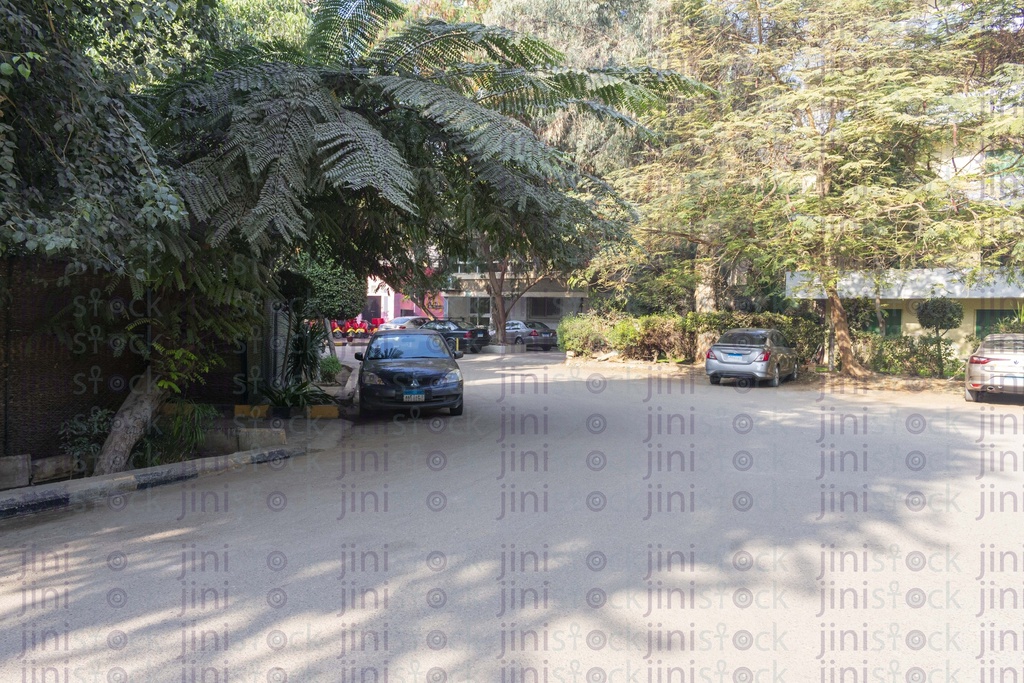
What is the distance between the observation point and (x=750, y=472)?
338 inches

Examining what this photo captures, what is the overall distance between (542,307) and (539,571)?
1715 inches

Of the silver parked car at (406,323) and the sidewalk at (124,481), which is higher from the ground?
the silver parked car at (406,323)

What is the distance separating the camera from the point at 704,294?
28.1m

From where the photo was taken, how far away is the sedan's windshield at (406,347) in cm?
1393

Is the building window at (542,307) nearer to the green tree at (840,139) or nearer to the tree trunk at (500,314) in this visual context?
the tree trunk at (500,314)

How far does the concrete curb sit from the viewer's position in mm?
7070

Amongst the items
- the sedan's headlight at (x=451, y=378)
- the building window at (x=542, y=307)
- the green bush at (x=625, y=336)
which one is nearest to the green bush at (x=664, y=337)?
the green bush at (x=625, y=336)

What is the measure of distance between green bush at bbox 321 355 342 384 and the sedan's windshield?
14.8 ft

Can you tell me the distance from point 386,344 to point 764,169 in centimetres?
1074

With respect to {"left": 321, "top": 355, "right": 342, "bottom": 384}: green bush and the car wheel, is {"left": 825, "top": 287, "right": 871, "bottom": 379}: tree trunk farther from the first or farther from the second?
{"left": 321, "top": 355, "right": 342, "bottom": 384}: green bush

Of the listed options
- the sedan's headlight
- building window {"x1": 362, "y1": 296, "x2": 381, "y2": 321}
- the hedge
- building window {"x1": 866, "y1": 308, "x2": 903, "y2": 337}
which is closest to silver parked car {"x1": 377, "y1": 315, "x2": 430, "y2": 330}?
building window {"x1": 362, "y1": 296, "x2": 381, "y2": 321}

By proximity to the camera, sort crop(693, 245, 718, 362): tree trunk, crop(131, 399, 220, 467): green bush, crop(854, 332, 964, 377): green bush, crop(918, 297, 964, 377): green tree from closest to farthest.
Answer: crop(131, 399, 220, 467): green bush → crop(854, 332, 964, 377): green bush → crop(693, 245, 718, 362): tree trunk → crop(918, 297, 964, 377): green tree

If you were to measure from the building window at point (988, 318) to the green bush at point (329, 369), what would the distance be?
20.9 metres

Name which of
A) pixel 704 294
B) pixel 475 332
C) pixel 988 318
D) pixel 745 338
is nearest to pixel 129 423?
pixel 745 338
